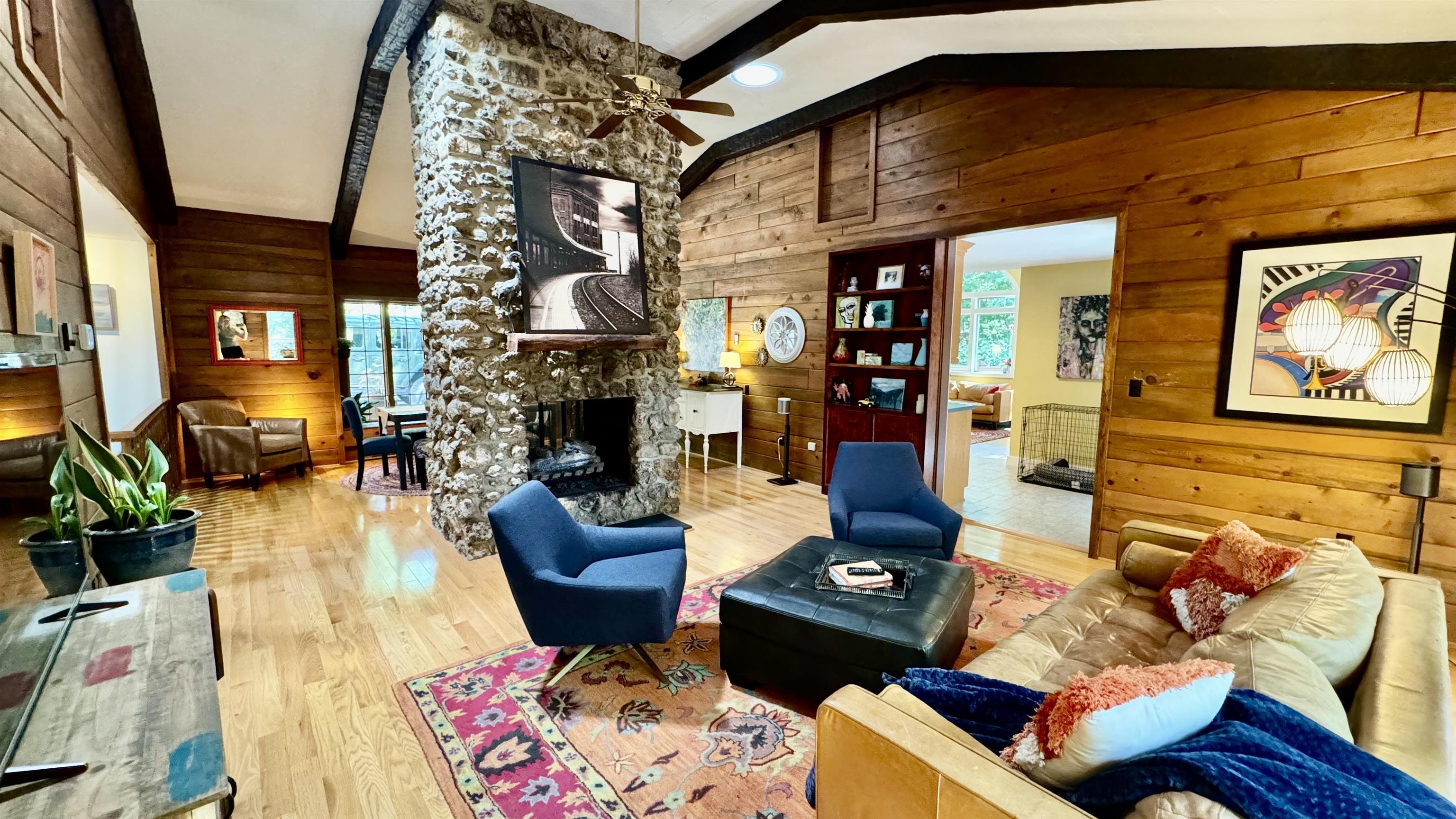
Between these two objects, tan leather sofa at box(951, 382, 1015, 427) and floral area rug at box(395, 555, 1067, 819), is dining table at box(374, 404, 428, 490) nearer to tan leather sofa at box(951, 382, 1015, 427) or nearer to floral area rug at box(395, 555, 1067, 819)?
floral area rug at box(395, 555, 1067, 819)

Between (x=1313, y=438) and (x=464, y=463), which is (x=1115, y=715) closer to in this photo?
(x=1313, y=438)

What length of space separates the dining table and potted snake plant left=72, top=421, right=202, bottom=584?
8.71 feet

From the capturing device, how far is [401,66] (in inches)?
177

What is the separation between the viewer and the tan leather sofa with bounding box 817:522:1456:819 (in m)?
1.06

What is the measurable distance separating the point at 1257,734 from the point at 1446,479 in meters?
2.95

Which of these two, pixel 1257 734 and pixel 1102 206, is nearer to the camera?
pixel 1257 734

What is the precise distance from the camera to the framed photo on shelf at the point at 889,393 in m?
4.92

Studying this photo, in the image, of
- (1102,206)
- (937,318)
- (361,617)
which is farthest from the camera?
(937,318)

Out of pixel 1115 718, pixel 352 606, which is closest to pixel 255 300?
pixel 352 606

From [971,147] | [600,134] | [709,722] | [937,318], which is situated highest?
[971,147]

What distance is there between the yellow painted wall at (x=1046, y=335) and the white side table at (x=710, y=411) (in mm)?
3292

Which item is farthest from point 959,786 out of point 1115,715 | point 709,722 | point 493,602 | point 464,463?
point 464,463

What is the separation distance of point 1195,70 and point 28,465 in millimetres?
4872

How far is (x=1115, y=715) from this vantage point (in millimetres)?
1027
